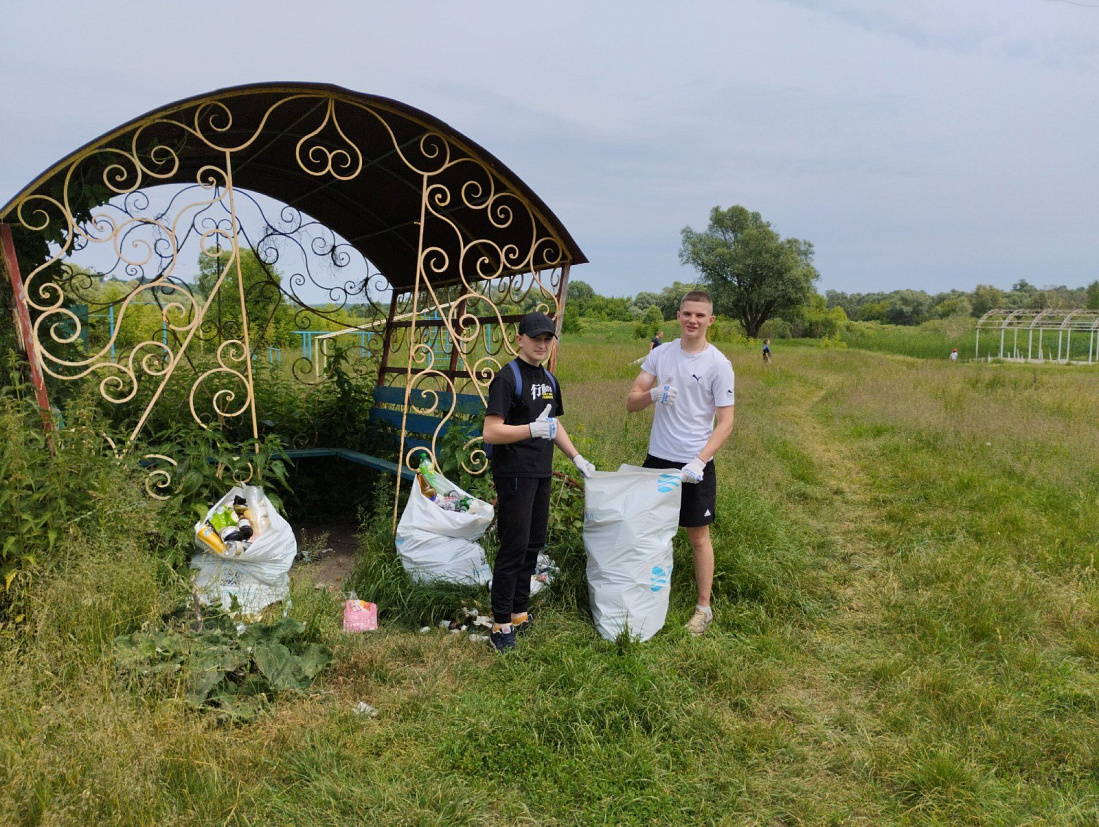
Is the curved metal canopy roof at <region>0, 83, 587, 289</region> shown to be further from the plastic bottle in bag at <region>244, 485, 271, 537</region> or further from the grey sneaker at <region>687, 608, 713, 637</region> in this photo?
the grey sneaker at <region>687, 608, 713, 637</region>

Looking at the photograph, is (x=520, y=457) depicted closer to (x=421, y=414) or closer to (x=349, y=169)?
(x=421, y=414)

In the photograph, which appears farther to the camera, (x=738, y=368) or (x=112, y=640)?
(x=738, y=368)

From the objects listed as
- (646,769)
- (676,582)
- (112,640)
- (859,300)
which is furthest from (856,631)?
(859,300)

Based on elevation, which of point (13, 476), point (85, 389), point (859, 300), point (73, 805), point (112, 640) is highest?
point (859, 300)

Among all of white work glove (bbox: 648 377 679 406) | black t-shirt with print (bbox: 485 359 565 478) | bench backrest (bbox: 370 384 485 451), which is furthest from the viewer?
bench backrest (bbox: 370 384 485 451)

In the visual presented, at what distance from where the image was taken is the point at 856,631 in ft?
13.8

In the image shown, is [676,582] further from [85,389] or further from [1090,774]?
[85,389]

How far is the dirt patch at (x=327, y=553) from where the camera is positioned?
4.98 metres

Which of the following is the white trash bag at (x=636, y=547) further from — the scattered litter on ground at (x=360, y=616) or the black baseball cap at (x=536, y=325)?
the scattered litter on ground at (x=360, y=616)

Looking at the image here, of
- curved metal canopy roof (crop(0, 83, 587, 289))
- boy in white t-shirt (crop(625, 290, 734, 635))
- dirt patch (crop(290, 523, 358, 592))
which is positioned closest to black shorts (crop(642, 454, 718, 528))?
boy in white t-shirt (crop(625, 290, 734, 635))

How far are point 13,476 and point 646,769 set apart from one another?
2906mm

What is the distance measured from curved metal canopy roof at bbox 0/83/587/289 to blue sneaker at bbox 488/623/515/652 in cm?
231

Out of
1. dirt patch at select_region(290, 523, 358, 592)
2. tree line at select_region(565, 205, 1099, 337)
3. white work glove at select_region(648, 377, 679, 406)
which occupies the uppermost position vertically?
tree line at select_region(565, 205, 1099, 337)

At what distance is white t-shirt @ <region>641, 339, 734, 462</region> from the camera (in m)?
3.92
